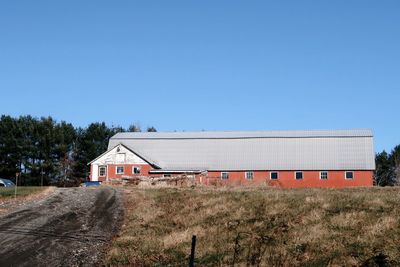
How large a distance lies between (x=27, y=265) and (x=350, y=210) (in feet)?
36.8

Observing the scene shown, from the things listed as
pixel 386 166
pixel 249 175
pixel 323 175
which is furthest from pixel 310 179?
pixel 386 166

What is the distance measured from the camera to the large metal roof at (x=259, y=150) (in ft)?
205

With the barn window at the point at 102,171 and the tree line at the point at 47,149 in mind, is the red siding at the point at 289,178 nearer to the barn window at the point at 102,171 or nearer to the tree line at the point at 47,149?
the barn window at the point at 102,171

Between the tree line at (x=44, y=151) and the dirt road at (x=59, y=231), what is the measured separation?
2073 inches

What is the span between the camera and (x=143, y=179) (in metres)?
47.7

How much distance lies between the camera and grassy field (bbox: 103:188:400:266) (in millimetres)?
13891

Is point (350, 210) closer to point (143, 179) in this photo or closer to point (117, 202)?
point (117, 202)

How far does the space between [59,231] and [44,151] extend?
63928 millimetres

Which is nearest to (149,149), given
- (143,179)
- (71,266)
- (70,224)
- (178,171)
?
(178,171)

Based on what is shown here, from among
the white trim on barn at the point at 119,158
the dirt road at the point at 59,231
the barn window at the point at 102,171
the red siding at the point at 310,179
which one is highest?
the white trim on barn at the point at 119,158

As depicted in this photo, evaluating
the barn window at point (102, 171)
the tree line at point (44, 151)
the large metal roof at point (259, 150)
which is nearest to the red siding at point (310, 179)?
the large metal roof at point (259, 150)

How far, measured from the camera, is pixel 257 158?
64625mm

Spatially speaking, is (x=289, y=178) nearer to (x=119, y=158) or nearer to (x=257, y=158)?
(x=257, y=158)

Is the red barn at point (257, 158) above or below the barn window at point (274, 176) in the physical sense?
above
